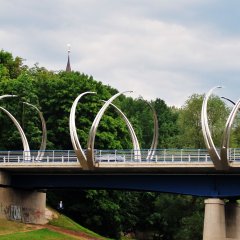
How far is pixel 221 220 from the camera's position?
75.4 meters

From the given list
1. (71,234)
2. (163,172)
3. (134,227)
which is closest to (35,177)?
(71,234)

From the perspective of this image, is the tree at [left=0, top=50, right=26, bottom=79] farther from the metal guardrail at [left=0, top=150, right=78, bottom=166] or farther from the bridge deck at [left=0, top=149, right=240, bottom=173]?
the bridge deck at [left=0, top=149, right=240, bottom=173]

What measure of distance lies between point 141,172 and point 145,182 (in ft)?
4.68

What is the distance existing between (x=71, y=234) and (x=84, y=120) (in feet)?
76.3

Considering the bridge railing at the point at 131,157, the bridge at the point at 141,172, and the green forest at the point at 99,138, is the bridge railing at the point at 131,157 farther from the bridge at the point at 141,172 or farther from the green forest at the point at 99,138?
the green forest at the point at 99,138

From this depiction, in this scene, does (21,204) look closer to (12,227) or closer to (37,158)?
(37,158)

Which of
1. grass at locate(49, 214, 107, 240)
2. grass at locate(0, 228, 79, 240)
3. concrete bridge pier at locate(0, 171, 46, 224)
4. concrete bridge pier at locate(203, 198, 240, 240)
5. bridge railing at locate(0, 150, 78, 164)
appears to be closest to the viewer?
concrete bridge pier at locate(203, 198, 240, 240)

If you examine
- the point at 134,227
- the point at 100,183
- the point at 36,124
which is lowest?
the point at 134,227

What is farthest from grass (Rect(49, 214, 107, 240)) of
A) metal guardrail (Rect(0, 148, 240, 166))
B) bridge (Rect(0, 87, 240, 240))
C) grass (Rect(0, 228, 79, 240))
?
metal guardrail (Rect(0, 148, 240, 166))

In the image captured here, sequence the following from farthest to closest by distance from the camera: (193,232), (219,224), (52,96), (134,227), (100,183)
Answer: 1. (134,227)
2. (52,96)
3. (193,232)
4. (100,183)
5. (219,224)

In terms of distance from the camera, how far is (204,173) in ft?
254

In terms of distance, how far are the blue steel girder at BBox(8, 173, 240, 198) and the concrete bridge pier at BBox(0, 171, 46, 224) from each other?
156cm

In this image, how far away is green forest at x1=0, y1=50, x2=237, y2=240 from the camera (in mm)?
100312

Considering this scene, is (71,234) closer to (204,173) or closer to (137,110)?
(204,173)
